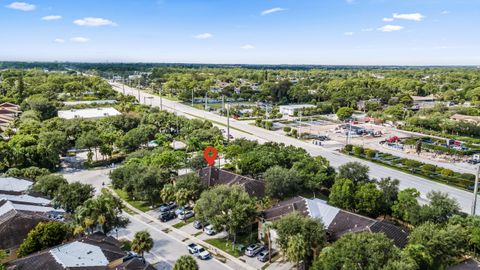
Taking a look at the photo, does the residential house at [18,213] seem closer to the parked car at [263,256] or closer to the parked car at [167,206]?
the parked car at [167,206]

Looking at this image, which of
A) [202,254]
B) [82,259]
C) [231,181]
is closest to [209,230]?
[202,254]

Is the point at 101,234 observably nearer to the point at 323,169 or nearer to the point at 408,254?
the point at 408,254

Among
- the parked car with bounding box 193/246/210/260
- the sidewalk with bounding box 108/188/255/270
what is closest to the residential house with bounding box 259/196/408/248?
the sidewalk with bounding box 108/188/255/270

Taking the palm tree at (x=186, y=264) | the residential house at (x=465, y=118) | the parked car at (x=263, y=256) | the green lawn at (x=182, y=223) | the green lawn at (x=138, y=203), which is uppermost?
the palm tree at (x=186, y=264)

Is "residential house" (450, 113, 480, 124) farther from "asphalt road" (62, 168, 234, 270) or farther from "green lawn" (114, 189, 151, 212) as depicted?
"asphalt road" (62, 168, 234, 270)

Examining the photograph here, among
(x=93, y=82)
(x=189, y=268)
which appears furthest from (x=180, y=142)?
(x=93, y=82)

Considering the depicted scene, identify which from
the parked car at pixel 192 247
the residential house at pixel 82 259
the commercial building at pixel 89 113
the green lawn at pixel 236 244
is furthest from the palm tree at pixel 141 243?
the commercial building at pixel 89 113

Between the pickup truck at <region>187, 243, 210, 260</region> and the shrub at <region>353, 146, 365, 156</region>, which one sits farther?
the shrub at <region>353, 146, 365, 156</region>
